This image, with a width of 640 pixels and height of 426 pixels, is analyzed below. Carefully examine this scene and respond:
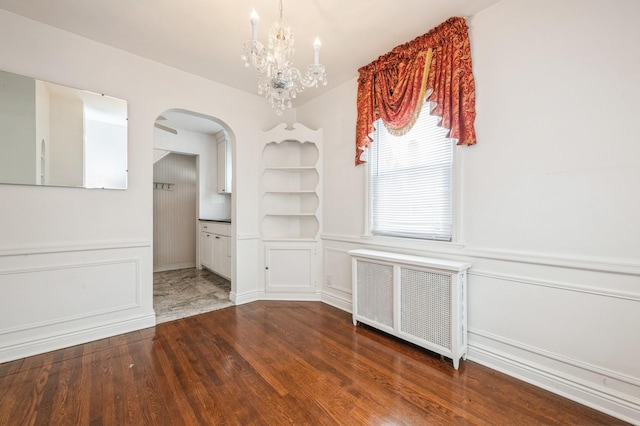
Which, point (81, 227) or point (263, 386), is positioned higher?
point (81, 227)

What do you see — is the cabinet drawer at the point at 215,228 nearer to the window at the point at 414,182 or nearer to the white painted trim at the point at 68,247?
the white painted trim at the point at 68,247

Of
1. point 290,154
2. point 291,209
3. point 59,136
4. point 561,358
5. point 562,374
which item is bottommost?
point 562,374

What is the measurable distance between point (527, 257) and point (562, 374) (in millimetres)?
776

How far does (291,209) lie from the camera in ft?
12.8

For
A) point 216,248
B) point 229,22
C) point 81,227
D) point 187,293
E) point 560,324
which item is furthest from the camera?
point 216,248

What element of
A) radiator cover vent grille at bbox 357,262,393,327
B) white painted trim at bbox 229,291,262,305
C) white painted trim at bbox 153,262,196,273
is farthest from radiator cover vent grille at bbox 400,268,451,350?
white painted trim at bbox 153,262,196,273

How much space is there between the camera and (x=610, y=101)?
1.55 metres

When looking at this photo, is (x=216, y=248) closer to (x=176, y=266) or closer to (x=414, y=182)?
(x=176, y=266)

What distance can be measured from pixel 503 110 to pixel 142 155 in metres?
3.36

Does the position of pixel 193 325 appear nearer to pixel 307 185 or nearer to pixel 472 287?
pixel 307 185

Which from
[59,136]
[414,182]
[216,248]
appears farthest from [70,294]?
[414,182]

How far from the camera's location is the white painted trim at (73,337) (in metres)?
2.06

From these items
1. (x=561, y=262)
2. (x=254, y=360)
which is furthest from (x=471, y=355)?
(x=254, y=360)

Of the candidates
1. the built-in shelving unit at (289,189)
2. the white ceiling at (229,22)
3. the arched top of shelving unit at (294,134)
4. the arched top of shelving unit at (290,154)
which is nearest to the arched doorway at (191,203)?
the built-in shelving unit at (289,189)
